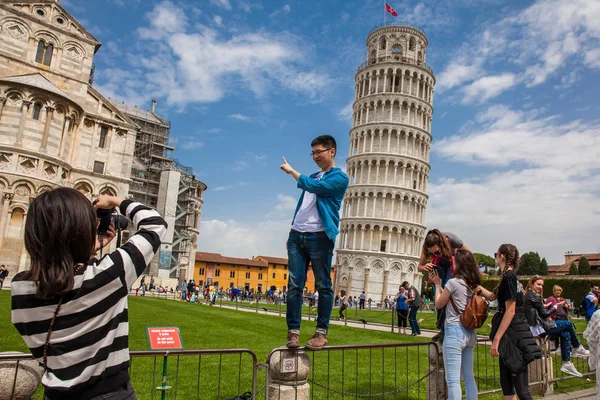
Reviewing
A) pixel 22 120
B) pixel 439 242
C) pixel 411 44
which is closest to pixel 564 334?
pixel 439 242

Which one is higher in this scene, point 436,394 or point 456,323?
point 456,323

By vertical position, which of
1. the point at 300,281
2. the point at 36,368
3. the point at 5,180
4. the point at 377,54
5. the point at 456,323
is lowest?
the point at 36,368

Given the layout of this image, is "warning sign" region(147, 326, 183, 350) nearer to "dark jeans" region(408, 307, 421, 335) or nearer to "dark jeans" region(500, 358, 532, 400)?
"dark jeans" region(500, 358, 532, 400)

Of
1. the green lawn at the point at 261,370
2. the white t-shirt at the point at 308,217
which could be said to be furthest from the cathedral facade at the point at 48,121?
the white t-shirt at the point at 308,217

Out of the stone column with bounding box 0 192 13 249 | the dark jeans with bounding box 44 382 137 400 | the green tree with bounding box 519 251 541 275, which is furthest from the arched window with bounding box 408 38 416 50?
the dark jeans with bounding box 44 382 137 400

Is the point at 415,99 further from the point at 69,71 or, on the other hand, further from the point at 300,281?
the point at 300,281

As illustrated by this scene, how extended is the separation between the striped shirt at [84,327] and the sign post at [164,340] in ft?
5.53

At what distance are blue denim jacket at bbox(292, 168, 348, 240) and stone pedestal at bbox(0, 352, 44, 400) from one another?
9.55ft

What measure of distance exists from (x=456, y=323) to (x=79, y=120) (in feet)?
116

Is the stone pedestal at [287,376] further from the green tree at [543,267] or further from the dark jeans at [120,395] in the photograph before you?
the green tree at [543,267]

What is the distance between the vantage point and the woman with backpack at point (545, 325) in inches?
307

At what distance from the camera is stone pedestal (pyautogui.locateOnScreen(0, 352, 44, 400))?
10.8 feet

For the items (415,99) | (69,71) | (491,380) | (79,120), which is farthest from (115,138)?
(415,99)

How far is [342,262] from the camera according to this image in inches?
2388
